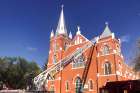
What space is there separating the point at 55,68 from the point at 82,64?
620cm

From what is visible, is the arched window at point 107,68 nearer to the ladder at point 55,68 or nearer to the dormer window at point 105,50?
the dormer window at point 105,50

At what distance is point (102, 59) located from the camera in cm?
3912

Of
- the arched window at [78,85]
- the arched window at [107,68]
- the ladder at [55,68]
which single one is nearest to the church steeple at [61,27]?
the ladder at [55,68]

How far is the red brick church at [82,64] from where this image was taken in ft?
125

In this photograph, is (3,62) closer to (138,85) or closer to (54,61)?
(54,61)

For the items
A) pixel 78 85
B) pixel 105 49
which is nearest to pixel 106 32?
pixel 105 49

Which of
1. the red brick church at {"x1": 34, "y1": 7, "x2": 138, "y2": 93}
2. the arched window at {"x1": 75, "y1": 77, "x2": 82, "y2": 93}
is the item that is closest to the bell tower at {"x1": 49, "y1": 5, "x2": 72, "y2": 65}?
the red brick church at {"x1": 34, "y1": 7, "x2": 138, "y2": 93}

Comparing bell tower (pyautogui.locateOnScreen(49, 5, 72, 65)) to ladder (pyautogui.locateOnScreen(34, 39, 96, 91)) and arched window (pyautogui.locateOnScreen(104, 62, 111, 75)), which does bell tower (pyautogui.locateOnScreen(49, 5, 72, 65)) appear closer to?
ladder (pyautogui.locateOnScreen(34, 39, 96, 91))

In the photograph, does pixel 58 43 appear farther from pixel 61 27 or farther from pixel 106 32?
pixel 106 32

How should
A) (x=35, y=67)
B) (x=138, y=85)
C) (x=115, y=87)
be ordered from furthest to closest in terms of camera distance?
(x=35, y=67) → (x=115, y=87) → (x=138, y=85)

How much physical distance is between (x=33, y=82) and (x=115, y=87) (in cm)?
2788

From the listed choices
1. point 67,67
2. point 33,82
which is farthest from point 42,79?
point 67,67

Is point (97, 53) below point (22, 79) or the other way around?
the other way around

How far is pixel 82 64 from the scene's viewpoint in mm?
42531
